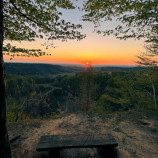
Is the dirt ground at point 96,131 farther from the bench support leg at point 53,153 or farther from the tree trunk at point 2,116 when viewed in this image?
the tree trunk at point 2,116

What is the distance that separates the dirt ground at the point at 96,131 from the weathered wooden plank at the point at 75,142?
0.52 meters

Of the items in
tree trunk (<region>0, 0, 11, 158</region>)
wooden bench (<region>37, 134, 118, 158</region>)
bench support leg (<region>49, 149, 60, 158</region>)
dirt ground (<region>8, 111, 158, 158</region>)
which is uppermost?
tree trunk (<region>0, 0, 11, 158</region>)

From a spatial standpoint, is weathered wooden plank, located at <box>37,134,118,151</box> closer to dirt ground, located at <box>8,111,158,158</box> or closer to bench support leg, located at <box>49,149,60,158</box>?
bench support leg, located at <box>49,149,60,158</box>

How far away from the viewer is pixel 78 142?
2928 mm

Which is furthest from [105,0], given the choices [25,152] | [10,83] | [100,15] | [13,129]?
[10,83]

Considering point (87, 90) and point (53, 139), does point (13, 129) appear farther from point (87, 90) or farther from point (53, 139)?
point (87, 90)

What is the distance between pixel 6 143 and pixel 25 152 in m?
1.12

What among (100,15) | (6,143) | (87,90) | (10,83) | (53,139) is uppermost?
(100,15)

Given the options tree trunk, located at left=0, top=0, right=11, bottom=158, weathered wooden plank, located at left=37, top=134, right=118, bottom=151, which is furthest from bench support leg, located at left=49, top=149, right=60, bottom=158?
tree trunk, located at left=0, top=0, right=11, bottom=158

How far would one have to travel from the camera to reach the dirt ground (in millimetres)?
3311

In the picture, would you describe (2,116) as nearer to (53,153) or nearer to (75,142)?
(53,153)

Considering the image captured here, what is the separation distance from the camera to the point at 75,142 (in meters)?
2.93

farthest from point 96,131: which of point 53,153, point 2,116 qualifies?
point 2,116

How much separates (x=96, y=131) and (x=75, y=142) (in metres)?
1.93
